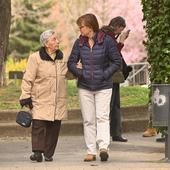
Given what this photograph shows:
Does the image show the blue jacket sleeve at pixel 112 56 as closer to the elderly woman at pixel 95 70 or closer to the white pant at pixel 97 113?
the elderly woman at pixel 95 70

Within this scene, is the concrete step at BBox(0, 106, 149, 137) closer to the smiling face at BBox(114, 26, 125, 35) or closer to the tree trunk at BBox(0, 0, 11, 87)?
the tree trunk at BBox(0, 0, 11, 87)

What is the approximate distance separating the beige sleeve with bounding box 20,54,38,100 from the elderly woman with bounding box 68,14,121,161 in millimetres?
443

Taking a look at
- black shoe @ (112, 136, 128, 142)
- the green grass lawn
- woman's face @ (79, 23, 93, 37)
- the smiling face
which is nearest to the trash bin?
woman's face @ (79, 23, 93, 37)

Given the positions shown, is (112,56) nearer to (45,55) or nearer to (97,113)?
(97,113)

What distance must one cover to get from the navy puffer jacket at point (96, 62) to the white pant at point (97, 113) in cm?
9

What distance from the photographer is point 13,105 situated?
14250 mm

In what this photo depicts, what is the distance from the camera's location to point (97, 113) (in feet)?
30.3

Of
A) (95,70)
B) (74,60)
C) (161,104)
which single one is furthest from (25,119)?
(161,104)

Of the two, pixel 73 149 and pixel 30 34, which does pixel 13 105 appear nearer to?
pixel 73 149

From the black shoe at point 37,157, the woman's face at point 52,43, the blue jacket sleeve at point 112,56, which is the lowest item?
the black shoe at point 37,157

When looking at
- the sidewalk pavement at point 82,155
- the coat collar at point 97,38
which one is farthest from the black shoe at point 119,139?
the coat collar at point 97,38

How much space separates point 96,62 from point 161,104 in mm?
926

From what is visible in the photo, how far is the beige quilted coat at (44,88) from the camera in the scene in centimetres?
934

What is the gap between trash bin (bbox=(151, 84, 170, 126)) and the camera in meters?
9.09
